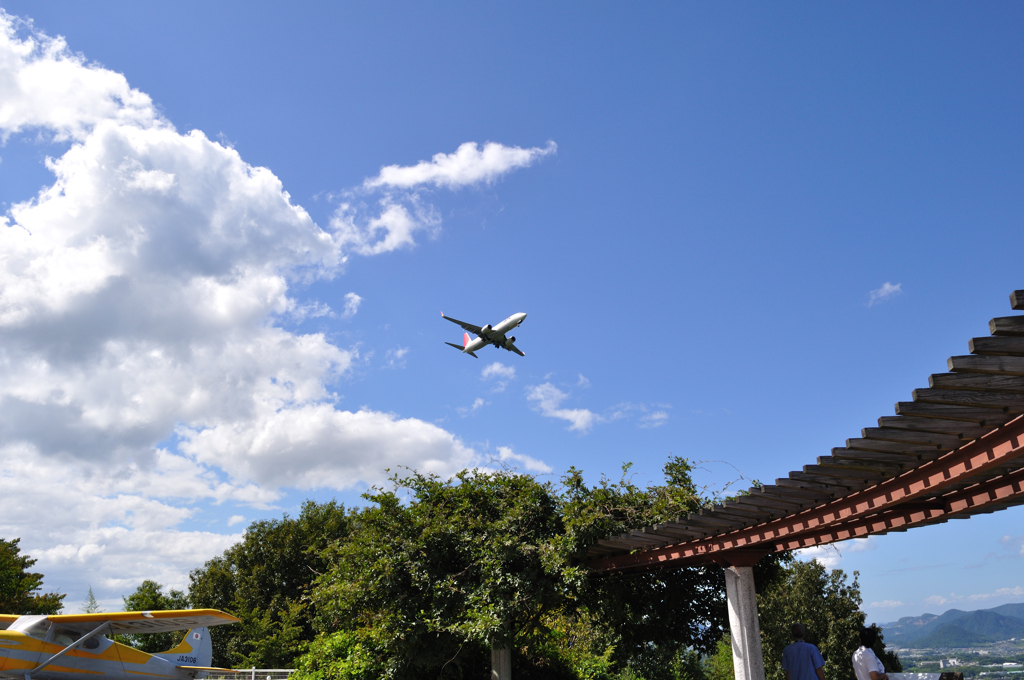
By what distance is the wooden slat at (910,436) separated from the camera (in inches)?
210

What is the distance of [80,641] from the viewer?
17047 millimetres

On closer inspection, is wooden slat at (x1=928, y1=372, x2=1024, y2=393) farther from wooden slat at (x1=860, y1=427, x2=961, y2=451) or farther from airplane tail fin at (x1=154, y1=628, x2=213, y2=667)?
airplane tail fin at (x1=154, y1=628, x2=213, y2=667)

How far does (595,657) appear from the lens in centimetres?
1791

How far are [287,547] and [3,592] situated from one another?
52.2ft

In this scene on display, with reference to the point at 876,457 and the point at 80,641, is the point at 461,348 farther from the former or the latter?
the point at 876,457

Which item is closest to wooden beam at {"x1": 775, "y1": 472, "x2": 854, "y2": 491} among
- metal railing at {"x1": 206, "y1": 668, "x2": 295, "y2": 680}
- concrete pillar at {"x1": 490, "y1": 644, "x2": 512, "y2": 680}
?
concrete pillar at {"x1": 490, "y1": 644, "x2": 512, "y2": 680}

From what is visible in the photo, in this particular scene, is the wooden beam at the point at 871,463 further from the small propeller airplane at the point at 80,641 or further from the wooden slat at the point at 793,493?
the small propeller airplane at the point at 80,641

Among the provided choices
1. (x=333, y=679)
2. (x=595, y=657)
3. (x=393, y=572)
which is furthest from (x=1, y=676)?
(x=595, y=657)

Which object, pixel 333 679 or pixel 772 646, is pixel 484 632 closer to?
pixel 333 679

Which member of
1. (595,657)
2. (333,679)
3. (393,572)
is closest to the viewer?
(393,572)

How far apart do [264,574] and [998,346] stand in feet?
145

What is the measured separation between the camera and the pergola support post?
10.1 m

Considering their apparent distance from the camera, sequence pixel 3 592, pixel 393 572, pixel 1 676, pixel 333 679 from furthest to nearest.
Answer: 1. pixel 3 592
2. pixel 1 676
3. pixel 333 679
4. pixel 393 572

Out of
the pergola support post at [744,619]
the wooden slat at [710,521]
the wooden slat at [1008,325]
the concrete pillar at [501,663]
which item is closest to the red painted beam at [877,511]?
the pergola support post at [744,619]
